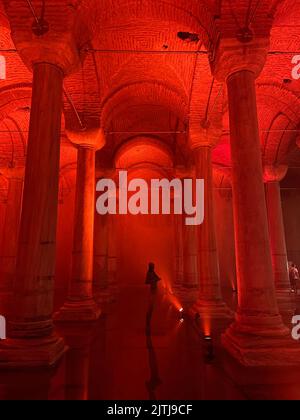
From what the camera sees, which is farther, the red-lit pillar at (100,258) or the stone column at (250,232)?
the red-lit pillar at (100,258)

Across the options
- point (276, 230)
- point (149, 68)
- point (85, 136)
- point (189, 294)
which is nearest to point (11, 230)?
point (85, 136)

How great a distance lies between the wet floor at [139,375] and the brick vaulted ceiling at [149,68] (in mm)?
5040

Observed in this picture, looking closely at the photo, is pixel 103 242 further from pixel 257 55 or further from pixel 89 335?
pixel 257 55

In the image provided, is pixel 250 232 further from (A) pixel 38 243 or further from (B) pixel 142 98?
(B) pixel 142 98

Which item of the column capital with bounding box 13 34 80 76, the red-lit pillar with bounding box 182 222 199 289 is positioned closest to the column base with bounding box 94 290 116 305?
the red-lit pillar with bounding box 182 222 199 289

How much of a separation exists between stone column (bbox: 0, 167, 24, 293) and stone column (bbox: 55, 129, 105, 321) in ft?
16.4

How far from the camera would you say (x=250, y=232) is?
14.9 ft

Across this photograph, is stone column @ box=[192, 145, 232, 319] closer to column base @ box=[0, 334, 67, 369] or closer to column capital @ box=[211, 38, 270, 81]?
column capital @ box=[211, 38, 270, 81]

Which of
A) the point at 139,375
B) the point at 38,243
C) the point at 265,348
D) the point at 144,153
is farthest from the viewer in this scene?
the point at 144,153

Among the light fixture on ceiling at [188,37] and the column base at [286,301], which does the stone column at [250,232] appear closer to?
the light fixture on ceiling at [188,37]

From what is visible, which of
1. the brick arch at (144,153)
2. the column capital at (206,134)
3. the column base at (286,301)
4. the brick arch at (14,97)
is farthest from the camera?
the brick arch at (144,153)

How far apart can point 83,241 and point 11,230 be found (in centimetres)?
526

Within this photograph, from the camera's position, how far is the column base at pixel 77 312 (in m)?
7.06

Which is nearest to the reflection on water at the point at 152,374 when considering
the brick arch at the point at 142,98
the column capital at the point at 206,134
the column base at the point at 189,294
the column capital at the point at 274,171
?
the column capital at the point at 206,134
